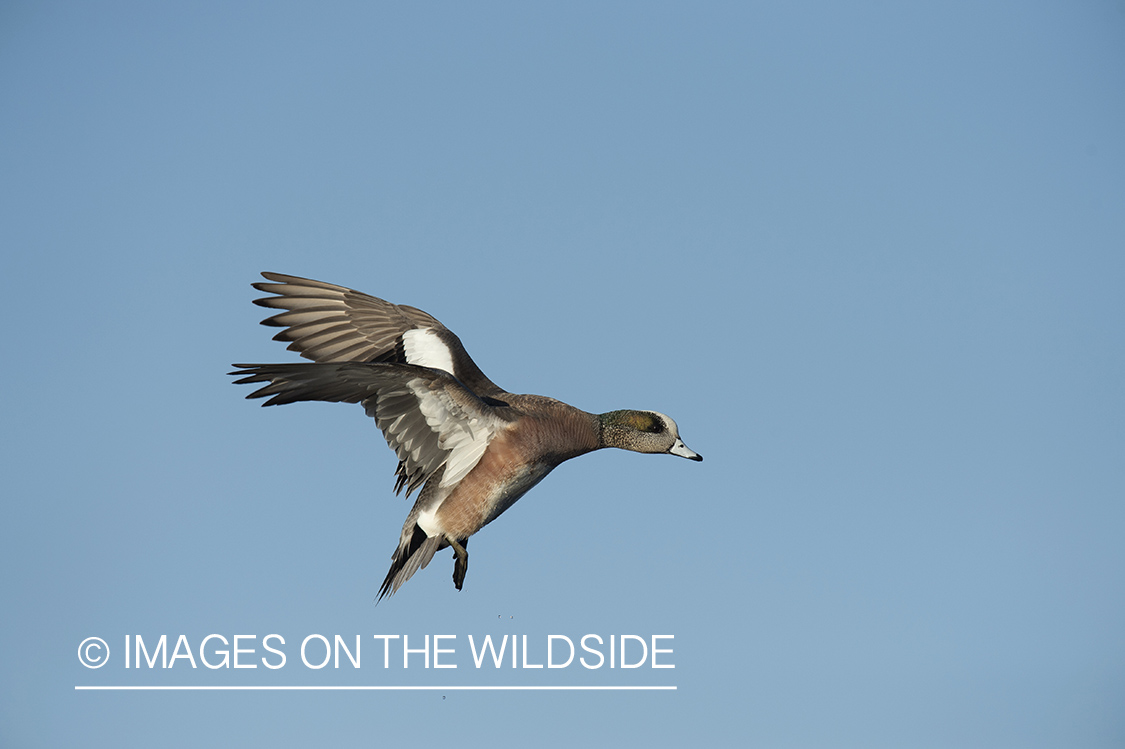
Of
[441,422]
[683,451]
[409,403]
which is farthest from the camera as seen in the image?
[683,451]

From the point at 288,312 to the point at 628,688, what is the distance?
5.04 m

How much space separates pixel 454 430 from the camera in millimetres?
9094

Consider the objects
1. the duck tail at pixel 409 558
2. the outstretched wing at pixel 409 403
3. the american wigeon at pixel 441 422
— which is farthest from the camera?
the duck tail at pixel 409 558

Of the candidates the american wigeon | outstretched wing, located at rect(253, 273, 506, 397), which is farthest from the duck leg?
outstretched wing, located at rect(253, 273, 506, 397)

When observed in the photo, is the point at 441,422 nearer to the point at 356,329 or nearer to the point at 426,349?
the point at 426,349

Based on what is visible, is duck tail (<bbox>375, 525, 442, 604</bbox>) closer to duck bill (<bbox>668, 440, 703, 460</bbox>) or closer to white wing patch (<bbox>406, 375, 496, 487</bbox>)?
white wing patch (<bbox>406, 375, 496, 487</bbox>)

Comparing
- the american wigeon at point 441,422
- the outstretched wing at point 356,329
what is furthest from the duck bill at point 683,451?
the outstretched wing at point 356,329

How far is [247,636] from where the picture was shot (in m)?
13.1

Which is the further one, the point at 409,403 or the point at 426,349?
the point at 426,349

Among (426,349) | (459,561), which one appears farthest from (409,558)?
(426,349)

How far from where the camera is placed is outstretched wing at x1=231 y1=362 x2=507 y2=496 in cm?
810

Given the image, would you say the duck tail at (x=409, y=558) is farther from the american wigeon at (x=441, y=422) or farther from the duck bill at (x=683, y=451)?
the duck bill at (x=683, y=451)

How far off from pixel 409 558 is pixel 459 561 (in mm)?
484

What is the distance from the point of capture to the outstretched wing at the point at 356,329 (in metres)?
10.8
